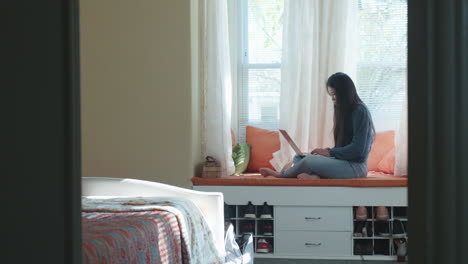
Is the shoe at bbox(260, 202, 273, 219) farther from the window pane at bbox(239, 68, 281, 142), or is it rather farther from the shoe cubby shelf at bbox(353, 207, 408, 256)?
the window pane at bbox(239, 68, 281, 142)

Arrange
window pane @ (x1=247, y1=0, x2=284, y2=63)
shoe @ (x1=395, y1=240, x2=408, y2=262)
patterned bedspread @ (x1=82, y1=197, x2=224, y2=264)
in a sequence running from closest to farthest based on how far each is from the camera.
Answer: patterned bedspread @ (x1=82, y1=197, x2=224, y2=264) < shoe @ (x1=395, y1=240, x2=408, y2=262) < window pane @ (x1=247, y1=0, x2=284, y2=63)

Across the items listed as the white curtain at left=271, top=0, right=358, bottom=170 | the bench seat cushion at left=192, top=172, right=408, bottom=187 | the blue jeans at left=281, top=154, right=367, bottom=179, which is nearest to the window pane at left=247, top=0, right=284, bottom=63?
the white curtain at left=271, top=0, right=358, bottom=170

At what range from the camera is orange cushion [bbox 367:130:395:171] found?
4.89 metres

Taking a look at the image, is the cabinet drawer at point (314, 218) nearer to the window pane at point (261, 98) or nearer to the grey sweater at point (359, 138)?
the grey sweater at point (359, 138)

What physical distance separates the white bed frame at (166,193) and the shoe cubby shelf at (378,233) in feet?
4.77

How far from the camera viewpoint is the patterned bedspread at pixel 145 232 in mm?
2047

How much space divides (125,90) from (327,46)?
5.82 feet

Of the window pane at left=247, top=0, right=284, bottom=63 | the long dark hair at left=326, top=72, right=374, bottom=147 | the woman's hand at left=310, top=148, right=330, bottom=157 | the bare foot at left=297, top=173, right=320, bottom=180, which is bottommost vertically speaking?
the bare foot at left=297, top=173, right=320, bottom=180

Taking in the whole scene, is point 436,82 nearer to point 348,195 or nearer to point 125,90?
point 348,195

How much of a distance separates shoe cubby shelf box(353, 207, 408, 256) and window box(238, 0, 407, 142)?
1028 mm

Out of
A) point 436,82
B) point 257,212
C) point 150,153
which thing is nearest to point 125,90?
point 150,153

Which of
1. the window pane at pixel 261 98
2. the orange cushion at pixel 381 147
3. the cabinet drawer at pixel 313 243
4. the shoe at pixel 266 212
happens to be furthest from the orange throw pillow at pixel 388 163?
the shoe at pixel 266 212

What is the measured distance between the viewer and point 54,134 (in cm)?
108

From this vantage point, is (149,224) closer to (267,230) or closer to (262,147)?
(267,230)
